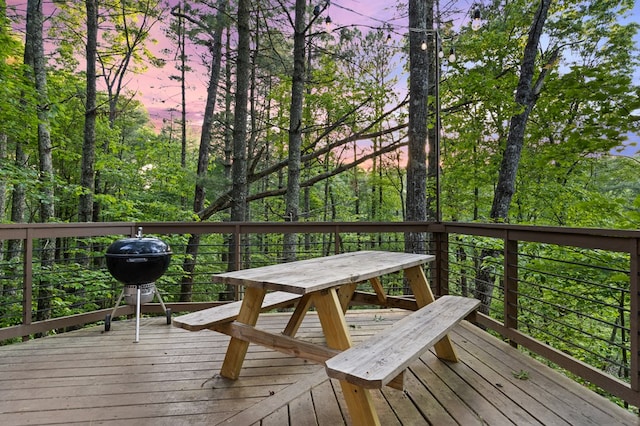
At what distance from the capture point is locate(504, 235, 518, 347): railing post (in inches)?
112

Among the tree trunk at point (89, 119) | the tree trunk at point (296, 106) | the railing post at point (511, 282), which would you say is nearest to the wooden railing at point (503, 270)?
the railing post at point (511, 282)

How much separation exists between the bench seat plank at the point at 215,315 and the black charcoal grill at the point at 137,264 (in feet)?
3.22

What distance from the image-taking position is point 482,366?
8.07ft

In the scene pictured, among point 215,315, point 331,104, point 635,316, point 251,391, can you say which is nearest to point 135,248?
point 215,315

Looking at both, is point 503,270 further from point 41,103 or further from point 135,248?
point 41,103

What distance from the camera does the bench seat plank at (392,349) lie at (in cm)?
128

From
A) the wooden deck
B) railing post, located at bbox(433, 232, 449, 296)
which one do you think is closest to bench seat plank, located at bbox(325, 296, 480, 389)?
the wooden deck

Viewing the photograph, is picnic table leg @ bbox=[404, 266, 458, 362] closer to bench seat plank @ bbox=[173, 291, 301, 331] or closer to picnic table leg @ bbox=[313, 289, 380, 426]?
bench seat plank @ bbox=[173, 291, 301, 331]

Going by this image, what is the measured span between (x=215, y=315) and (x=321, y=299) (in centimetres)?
74

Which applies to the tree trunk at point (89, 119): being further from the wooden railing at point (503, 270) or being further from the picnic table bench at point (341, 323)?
the picnic table bench at point (341, 323)

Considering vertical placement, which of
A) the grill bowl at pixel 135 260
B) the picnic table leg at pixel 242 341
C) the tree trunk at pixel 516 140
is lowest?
the picnic table leg at pixel 242 341

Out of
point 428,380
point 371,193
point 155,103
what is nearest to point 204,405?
point 428,380

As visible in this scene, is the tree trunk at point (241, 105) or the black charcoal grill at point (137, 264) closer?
the black charcoal grill at point (137, 264)

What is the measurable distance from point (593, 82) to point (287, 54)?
827 centimetres
